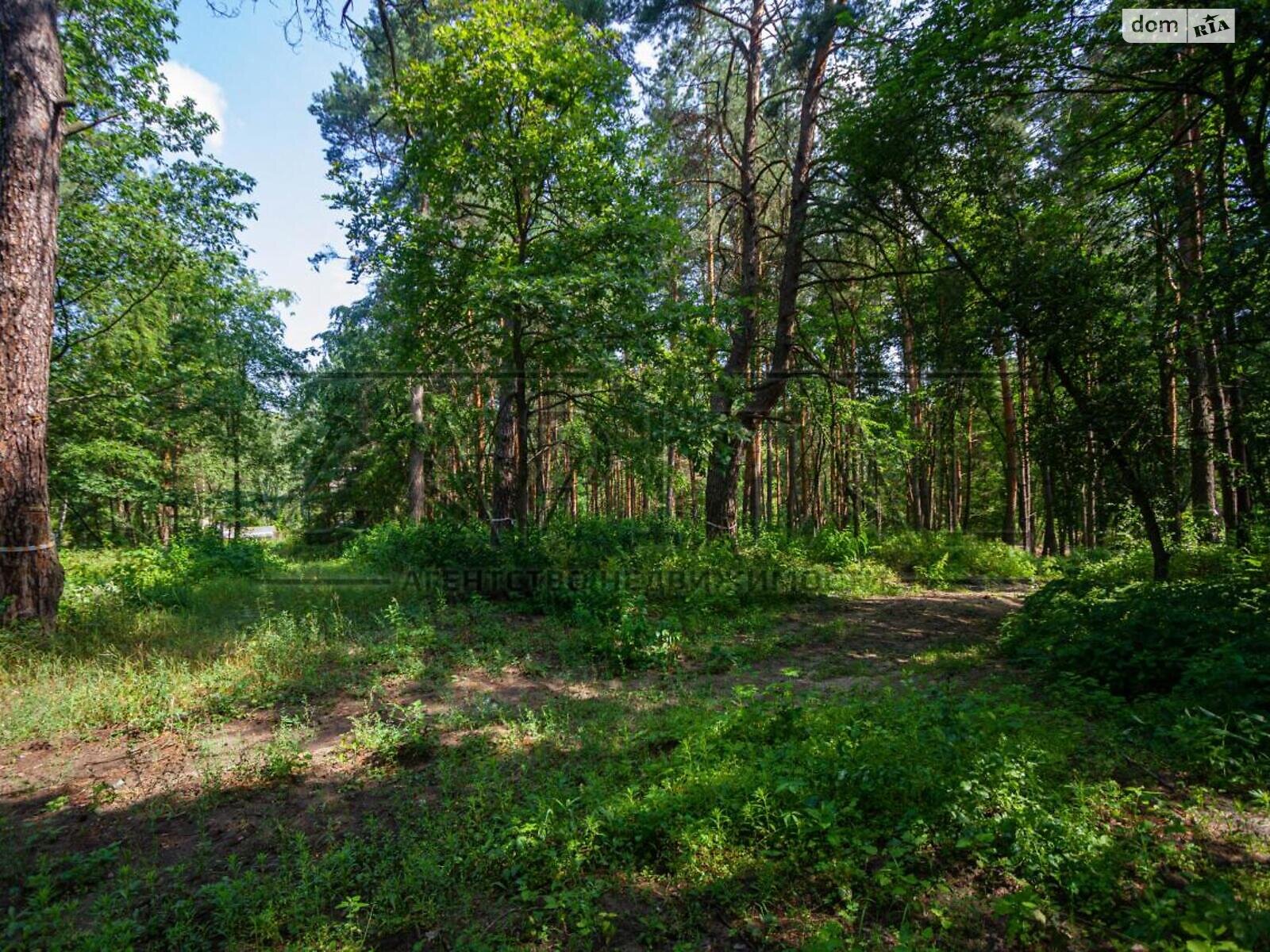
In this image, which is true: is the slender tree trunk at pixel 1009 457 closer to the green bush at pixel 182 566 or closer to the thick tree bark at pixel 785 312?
→ the thick tree bark at pixel 785 312

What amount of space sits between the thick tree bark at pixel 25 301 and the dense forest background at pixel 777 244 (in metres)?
3.01

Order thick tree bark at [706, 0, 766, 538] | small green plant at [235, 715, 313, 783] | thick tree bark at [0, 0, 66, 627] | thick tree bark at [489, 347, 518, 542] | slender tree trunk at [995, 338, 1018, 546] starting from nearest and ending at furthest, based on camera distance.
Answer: small green plant at [235, 715, 313, 783], thick tree bark at [0, 0, 66, 627], thick tree bark at [489, 347, 518, 542], thick tree bark at [706, 0, 766, 538], slender tree trunk at [995, 338, 1018, 546]

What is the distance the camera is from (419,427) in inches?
690

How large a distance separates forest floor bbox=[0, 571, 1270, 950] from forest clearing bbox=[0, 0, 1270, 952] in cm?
3

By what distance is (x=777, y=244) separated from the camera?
12523mm

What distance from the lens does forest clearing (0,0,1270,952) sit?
8.66ft

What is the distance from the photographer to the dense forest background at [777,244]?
625 cm

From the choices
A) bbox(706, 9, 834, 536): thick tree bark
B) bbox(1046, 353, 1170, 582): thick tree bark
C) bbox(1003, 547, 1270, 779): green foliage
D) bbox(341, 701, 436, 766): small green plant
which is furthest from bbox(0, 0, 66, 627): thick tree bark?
bbox(1046, 353, 1170, 582): thick tree bark

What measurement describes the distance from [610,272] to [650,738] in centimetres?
524

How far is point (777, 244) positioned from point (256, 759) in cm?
1282

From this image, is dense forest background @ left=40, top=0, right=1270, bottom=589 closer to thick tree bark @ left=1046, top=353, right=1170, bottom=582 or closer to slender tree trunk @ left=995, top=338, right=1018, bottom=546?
A: thick tree bark @ left=1046, top=353, right=1170, bottom=582

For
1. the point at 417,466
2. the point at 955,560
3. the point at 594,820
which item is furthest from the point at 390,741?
the point at 417,466

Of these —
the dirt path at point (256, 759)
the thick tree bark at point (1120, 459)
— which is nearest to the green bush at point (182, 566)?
the dirt path at point (256, 759)

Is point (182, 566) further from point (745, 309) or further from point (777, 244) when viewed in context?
point (777, 244)
